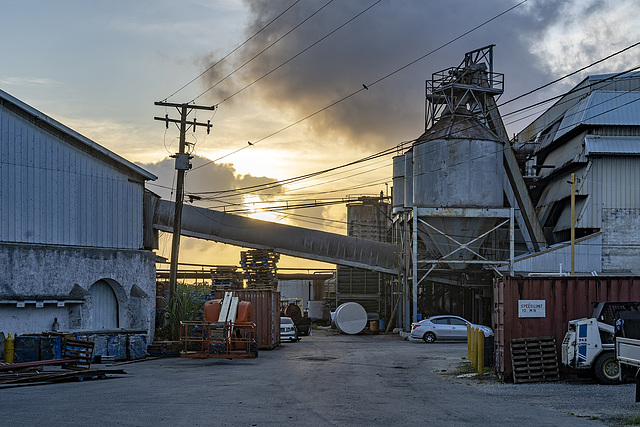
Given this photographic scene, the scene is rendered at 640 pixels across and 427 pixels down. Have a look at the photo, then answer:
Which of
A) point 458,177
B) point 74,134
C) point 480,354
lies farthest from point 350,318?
point 480,354

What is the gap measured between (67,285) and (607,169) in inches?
1377

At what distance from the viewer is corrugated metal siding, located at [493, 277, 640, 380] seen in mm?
19750

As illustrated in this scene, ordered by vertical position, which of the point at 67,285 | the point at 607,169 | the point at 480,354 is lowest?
the point at 480,354

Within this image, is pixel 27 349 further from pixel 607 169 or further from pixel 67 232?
pixel 607 169

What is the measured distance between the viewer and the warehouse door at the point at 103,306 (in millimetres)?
30922

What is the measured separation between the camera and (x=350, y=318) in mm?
47531

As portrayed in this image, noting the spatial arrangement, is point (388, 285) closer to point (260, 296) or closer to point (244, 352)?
point (260, 296)

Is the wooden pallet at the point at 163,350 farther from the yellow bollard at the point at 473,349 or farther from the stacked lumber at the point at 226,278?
the stacked lumber at the point at 226,278

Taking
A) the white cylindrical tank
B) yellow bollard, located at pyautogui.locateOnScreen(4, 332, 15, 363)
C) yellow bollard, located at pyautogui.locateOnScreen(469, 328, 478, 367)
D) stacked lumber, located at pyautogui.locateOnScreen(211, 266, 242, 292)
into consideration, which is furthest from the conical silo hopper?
yellow bollard, located at pyautogui.locateOnScreen(4, 332, 15, 363)

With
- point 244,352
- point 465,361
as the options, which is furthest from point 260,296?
point 465,361

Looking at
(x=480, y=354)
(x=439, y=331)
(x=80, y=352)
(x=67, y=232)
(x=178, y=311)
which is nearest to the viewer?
(x=480, y=354)

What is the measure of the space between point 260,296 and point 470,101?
23180mm

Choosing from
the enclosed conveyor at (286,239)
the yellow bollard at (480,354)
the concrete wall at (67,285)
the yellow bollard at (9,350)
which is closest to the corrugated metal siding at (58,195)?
the concrete wall at (67,285)

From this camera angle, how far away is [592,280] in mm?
20234
